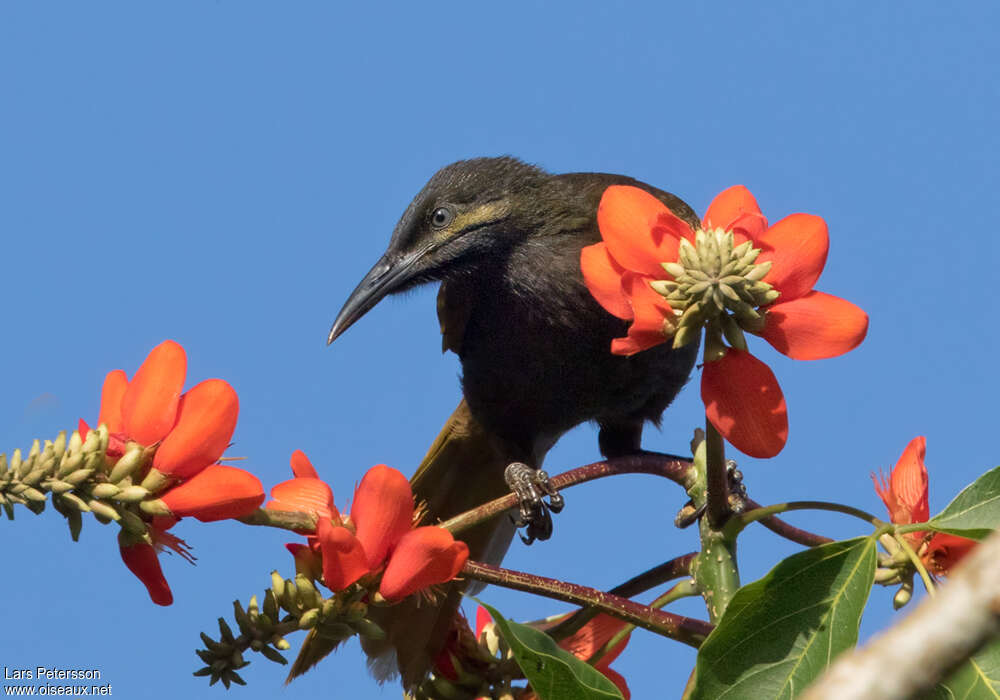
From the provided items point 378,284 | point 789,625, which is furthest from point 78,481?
point 378,284

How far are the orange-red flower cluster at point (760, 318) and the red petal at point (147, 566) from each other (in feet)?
2.79

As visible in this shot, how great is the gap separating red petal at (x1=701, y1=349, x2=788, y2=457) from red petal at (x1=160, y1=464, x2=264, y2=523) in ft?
2.51

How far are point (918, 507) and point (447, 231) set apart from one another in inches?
113

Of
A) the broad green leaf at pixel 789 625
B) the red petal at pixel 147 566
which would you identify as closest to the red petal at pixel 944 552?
the broad green leaf at pixel 789 625

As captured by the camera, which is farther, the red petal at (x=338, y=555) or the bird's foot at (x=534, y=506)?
the bird's foot at (x=534, y=506)

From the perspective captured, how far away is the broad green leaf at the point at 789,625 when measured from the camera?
180 centimetres

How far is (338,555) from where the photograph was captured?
6.34 feet

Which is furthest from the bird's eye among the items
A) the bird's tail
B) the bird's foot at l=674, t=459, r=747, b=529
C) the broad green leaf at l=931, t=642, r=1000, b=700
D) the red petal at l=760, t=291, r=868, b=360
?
the broad green leaf at l=931, t=642, r=1000, b=700

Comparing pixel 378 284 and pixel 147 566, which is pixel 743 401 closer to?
pixel 147 566

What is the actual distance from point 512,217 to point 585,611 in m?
2.79

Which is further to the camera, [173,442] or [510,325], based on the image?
[510,325]

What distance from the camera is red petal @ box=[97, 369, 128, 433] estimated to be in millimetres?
1979

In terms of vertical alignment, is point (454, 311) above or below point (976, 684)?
above

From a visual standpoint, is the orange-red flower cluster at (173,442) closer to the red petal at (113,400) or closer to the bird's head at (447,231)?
the red petal at (113,400)
